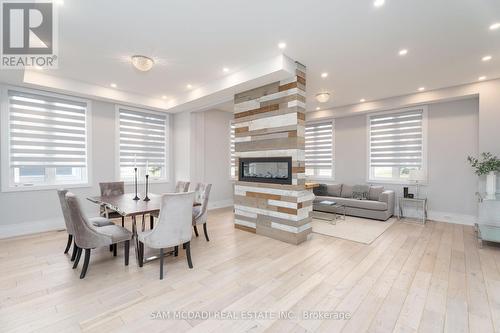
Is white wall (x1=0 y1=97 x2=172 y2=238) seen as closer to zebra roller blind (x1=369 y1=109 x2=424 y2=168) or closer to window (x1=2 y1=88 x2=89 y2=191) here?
window (x1=2 y1=88 x2=89 y2=191)

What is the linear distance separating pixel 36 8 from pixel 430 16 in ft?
14.4

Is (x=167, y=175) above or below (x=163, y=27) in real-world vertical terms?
below

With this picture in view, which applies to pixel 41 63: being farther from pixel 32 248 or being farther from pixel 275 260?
pixel 275 260

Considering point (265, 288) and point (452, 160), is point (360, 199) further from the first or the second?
point (265, 288)

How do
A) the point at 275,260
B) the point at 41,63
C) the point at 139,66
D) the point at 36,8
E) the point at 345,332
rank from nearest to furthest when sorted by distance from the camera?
1. the point at 345,332
2. the point at 36,8
3. the point at 275,260
4. the point at 139,66
5. the point at 41,63

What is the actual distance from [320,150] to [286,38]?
4.68 meters

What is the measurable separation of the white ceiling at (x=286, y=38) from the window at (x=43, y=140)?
0.81 meters

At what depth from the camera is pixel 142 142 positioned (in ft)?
19.2

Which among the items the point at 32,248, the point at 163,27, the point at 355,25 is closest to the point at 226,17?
the point at 163,27

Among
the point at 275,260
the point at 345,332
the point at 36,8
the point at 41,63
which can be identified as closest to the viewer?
the point at 345,332

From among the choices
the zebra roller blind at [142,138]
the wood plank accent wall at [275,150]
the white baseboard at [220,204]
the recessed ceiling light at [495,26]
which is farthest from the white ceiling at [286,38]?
the white baseboard at [220,204]

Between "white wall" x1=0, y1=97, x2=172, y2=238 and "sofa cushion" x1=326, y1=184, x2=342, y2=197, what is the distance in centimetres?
488

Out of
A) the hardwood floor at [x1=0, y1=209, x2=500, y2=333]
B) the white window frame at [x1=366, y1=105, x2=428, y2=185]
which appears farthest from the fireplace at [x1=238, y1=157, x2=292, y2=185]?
the white window frame at [x1=366, y1=105, x2=428, y2=185]

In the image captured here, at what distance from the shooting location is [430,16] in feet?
8.32
